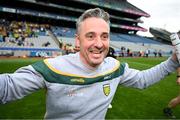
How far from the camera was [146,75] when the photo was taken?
2.96m

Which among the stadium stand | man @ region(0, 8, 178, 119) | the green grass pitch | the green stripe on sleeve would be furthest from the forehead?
the stadium stand

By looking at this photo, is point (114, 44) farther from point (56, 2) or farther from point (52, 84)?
point (52, 84)

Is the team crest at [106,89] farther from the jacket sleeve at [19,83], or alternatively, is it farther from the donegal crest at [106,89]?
the jacket sleeve at [19,83]

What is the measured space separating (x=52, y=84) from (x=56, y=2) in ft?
171

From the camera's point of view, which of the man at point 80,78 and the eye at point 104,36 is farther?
the eye at point 104,36

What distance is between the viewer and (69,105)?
2357mm

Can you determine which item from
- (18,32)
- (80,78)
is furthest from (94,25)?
(18,32)

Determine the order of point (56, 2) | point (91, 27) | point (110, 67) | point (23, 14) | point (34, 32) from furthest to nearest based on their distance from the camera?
point (56, 2)
point (23, 14)
point (34, 32)
point (110, 67)
point (91, 27)

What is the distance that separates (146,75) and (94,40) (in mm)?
878

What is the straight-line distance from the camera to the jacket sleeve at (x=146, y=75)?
2873 mm

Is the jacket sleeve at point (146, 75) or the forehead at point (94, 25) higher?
the forehead at point (94, 25)

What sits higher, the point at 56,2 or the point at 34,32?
the point at 56,2

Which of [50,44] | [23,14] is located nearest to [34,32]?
[50,44]

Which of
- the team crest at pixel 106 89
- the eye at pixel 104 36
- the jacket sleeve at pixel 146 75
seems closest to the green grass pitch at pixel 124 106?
the jacket sleeve at pixel 146 75
